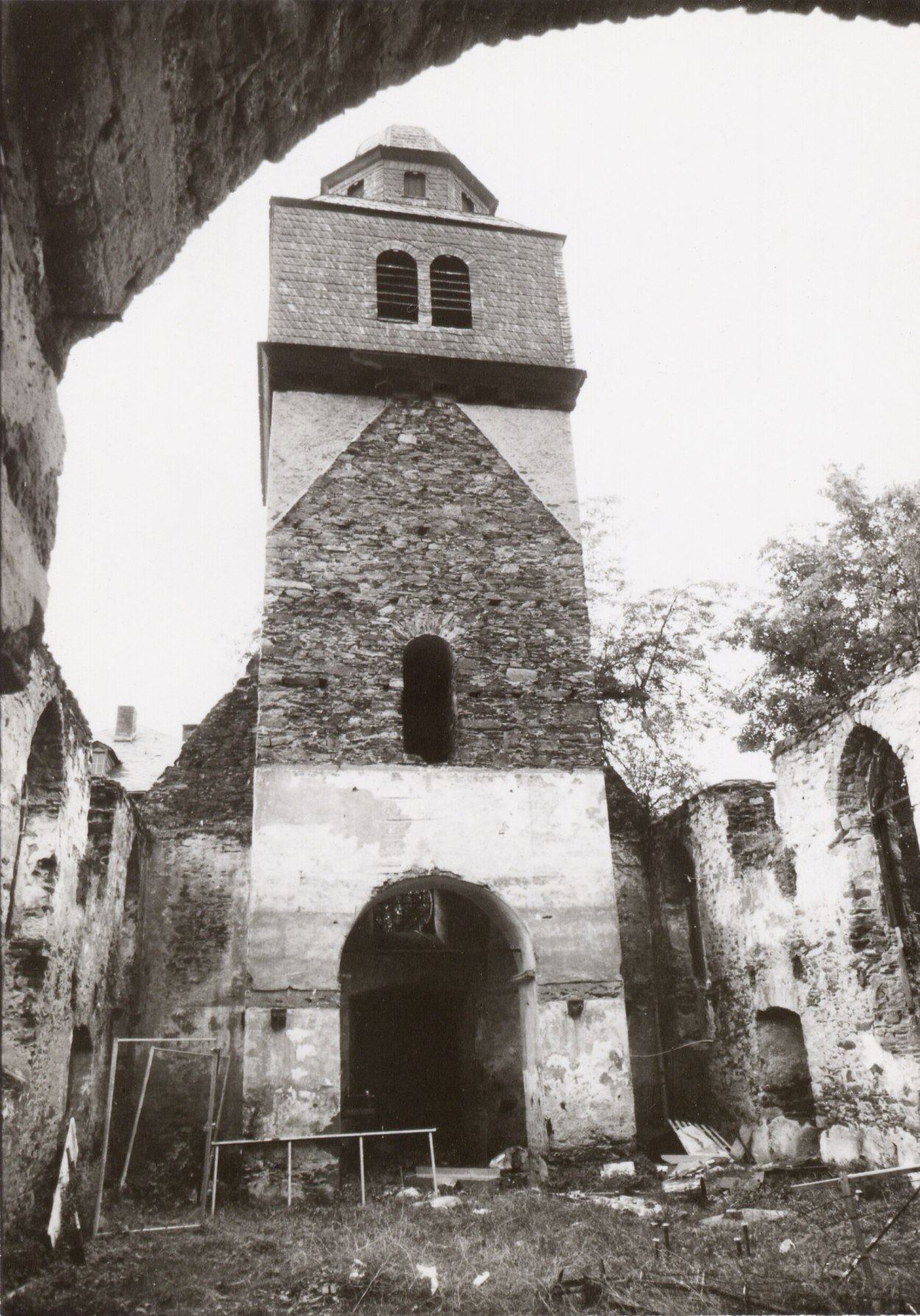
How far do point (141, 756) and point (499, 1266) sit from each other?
21.7 meters

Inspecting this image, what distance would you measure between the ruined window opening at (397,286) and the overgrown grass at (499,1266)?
1198 centimetres

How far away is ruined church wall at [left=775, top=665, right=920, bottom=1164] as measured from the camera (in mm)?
9312

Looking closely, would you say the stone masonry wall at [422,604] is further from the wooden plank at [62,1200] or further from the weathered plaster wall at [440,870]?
the wooden plank at [62,1200]

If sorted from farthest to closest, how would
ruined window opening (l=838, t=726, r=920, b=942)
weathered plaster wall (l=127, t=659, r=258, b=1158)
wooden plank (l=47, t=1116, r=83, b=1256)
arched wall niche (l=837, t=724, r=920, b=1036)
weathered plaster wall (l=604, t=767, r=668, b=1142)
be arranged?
weathered plaster wall (l=604, t=767, r=668, b=1142)
weathered plaster wall (l=127, t=659, r=258, b=1158)
ruined window opening (l=838, t=726, r=920, b=942)
arched wall niche (l=837, t=724, r=920, b=1036)
wooden plank (l=47, t=1116, r=83, b=1256)

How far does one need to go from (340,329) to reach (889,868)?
33.6ft

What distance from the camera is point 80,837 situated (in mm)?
9492

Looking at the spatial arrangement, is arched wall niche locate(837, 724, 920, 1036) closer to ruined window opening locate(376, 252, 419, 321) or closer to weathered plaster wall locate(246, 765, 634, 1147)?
weathered plaster wall locate(246, 765, 634, 1147)

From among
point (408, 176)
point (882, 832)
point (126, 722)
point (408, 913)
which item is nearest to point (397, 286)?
point (408, 176)

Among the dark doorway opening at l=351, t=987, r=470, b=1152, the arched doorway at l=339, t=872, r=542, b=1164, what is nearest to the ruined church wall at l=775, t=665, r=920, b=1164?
the arched doorway at l=339, t=872, r=542, b=1164

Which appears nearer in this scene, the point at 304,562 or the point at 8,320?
the point at 8,320

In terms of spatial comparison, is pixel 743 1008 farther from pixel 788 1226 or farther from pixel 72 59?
pixel 72 59

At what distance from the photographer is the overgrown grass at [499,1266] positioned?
5645 mm

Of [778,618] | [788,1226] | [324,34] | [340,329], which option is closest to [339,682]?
[340,329]

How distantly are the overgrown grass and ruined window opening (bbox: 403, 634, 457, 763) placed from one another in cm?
612
